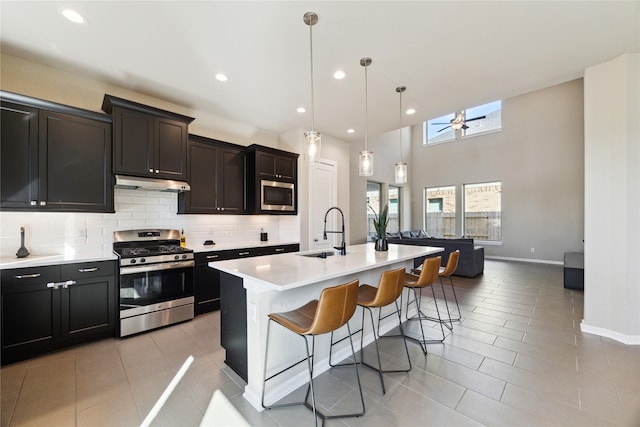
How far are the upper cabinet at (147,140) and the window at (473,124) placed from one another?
6.79m

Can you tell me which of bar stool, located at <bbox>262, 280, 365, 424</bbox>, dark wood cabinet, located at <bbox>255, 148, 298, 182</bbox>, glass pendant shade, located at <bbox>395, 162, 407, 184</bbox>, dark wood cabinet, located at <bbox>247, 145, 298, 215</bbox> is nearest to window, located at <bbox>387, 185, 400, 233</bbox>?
dark wood cabinet, located at <bbox>255, 148, 298, 182</bbox>

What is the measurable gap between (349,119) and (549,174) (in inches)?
245

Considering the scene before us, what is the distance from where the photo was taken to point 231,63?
2777mm

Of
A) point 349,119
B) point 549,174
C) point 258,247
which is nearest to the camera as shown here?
point 258,247

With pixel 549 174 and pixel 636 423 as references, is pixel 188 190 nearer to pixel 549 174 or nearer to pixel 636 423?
pixel 636 423

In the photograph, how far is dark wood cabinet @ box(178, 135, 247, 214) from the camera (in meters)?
→ 3.67

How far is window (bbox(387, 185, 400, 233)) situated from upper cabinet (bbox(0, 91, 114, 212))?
7639 mm

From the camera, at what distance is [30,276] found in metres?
2.37

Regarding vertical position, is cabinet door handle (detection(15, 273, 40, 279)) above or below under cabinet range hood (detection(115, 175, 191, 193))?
below

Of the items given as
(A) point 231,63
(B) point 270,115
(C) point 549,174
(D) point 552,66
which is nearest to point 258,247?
(B) point 270,115

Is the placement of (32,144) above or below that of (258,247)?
above

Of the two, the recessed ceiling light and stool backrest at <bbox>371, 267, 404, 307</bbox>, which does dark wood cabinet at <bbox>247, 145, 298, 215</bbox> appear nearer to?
the recessed ceiling light

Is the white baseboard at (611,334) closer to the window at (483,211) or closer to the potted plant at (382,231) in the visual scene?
the potted plant at (382,231)

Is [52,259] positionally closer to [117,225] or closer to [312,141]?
[117,225]
